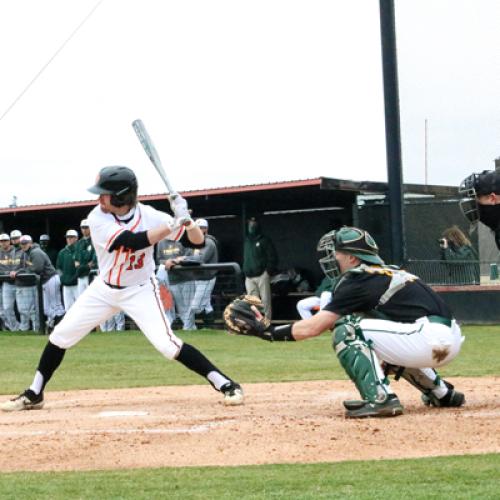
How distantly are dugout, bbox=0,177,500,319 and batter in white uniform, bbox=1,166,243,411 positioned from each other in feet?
27.3

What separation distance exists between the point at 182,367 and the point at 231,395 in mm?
3790

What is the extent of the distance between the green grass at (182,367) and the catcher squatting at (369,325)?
296 cm

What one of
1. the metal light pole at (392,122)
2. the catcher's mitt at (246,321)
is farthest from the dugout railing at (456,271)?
the catcher's mitt at (246,321)

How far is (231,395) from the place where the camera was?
696cm

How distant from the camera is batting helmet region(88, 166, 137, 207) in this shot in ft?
22.0

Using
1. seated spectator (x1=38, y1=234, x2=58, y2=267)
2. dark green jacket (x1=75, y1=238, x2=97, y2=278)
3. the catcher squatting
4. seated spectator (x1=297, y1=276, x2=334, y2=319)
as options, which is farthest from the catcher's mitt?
seated spectator (x1=38, y1=234, x2=58, y2=267)

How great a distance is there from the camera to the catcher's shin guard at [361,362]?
5.99m

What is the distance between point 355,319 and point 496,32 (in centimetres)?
981

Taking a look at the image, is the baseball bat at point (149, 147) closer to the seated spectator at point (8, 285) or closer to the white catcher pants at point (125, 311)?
the white catcher pants at point (125, 311)

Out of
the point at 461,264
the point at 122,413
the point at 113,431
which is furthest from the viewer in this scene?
the point at 461,264

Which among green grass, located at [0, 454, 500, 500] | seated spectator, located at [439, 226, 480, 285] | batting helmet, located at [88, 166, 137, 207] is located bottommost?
seated spectator, located at [439, 226, 480, 285]

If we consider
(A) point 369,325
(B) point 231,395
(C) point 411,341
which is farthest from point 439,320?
(B) point 231,395

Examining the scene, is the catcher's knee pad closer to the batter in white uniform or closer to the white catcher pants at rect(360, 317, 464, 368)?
the white catcher pants at rect(360, 317, 464, 368)

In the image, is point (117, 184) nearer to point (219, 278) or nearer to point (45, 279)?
point (219, 278)
